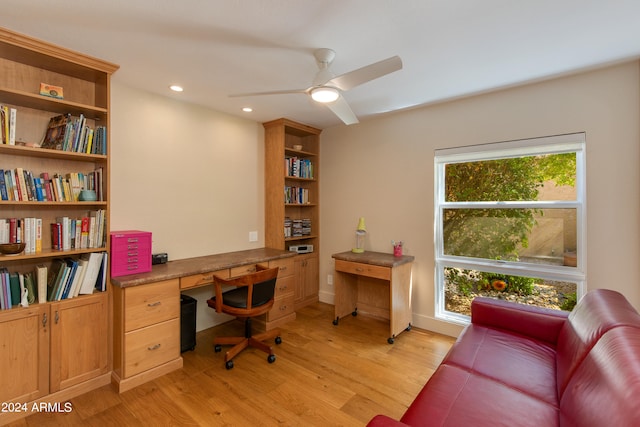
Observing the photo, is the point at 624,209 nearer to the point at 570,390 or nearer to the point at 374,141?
the point at 570,390

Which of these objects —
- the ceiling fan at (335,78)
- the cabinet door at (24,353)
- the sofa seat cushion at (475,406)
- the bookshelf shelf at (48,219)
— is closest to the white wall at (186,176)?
the bookshelf shelf at (48,219)

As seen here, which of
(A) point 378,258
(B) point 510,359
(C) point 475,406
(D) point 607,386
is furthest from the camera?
(A) point 378,258

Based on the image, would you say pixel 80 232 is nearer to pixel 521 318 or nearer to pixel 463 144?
pixel 521 318

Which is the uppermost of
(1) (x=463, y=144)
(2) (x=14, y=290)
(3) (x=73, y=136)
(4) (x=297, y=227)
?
(1) (x=463, y=144)

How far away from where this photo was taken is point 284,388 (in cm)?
220

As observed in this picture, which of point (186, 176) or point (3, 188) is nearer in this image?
point (3, 188)

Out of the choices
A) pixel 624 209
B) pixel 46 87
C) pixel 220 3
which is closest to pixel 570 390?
pixel 624 209

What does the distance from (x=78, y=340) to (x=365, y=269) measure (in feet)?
8.27

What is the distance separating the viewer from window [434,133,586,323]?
100 inches

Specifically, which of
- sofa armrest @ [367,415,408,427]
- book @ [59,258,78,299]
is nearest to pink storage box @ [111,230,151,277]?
book @ [59,258,78,299]

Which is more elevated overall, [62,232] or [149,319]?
[62,232]

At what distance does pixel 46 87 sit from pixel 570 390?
359 centimetres

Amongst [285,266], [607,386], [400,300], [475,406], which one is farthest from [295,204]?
[607,386]

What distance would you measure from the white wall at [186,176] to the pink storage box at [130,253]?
1.26ft
